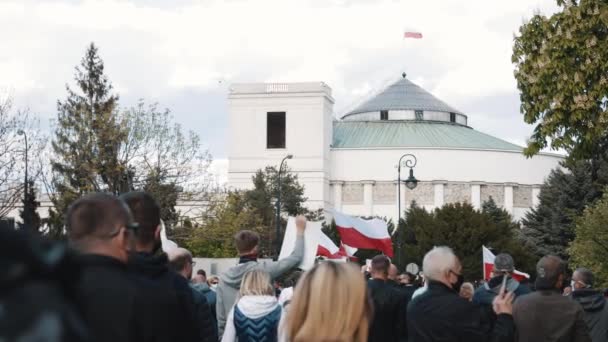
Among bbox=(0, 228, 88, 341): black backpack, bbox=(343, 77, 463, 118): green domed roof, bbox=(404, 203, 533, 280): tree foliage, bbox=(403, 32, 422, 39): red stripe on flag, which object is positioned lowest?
bbox=(404, 203, 533, 280): tree foliage

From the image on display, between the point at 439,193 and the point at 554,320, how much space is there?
120m

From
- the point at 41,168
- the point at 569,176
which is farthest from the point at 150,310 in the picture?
the point at 569,176

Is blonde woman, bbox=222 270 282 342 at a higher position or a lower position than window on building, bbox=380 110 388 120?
lower

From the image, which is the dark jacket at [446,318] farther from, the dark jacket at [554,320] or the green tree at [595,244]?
the green tree at [595,244]

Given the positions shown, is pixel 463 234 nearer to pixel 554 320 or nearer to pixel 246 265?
pixel 554 320

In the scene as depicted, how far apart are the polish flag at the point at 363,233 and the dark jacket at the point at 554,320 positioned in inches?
484

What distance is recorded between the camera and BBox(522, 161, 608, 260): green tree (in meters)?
81.1

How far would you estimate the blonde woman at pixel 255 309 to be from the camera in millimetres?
8383

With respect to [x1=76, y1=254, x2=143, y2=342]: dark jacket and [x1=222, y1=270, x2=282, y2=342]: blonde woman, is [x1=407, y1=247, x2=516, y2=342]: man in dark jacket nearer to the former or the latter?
[x1=222, y1=270, x2=282, y2=342]: blonde woman

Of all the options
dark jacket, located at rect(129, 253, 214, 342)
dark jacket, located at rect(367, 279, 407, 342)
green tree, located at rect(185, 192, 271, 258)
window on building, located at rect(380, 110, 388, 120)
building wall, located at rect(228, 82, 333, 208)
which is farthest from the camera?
window on building, located at rect(380, 110, 388, 120)

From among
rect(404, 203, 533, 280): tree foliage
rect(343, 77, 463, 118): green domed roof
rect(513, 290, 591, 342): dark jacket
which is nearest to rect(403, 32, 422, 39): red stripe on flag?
rect(343, 77, 463, 118): green domed roof

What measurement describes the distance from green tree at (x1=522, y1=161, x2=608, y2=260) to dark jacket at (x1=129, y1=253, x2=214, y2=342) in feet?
243

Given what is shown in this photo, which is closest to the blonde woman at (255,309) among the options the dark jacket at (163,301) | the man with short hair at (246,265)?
the man with short hair at (246,265)

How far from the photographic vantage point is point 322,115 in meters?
126
